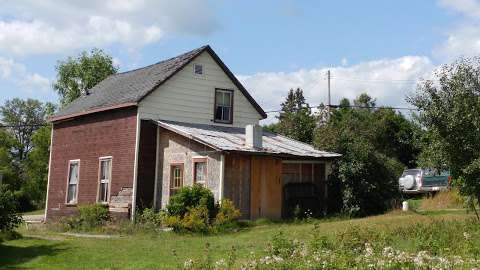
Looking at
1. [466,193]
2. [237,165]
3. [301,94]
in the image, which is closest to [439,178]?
[237,165]

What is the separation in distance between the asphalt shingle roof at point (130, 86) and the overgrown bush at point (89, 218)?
4.54 meters

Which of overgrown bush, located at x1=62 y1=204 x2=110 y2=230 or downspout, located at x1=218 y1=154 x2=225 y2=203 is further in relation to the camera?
overgrown bush, located at x1=62 y1=204 x2=110 y2=230

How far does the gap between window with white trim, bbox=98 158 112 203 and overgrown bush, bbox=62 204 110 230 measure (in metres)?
1.33

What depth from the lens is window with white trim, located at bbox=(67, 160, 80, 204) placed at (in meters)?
28.0

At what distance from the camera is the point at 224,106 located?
90.3ft

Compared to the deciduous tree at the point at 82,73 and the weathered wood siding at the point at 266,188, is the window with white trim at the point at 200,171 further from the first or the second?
the deciduous tree at the point at 82,73

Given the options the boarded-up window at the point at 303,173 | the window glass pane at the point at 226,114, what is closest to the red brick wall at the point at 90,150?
the window glass pane at the point at 226,114

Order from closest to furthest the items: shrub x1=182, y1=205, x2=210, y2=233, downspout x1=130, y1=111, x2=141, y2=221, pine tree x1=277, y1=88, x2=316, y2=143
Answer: shrub x1=182, y1=205, x2=210, y2=233
downspout x1=130, y1=111, x2=141, y2=221
pine tree x1=277, y1=88, x2=316, y2=143

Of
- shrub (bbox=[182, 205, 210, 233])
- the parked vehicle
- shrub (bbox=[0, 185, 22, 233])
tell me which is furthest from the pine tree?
shrub (bbox=[0, 185, 22, 233])

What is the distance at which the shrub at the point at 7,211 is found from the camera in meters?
17.2

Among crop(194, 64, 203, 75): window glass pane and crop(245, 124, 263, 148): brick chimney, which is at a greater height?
crop(194, 64, 203, 75): window glass pane

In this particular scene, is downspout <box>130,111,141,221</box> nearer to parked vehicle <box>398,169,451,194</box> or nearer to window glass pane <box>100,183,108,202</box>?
window glass pane <box>100,183,108,202</box>

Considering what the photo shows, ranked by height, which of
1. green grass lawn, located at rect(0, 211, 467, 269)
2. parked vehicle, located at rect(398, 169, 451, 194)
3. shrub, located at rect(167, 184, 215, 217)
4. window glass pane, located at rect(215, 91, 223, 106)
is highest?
window glass pane, located at rect(215, 91, 223, 106)

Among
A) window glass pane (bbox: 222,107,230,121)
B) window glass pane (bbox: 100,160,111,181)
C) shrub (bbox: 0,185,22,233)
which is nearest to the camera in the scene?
shrub (bbox: 0,185,22,233)
